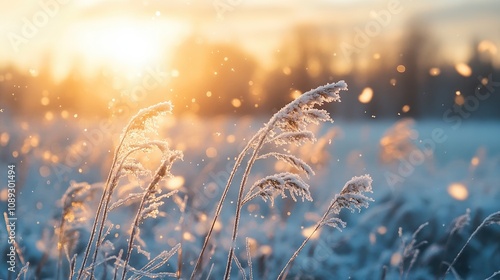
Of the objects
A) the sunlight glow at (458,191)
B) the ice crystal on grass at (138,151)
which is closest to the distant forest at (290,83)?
the sunlight glow at (458,191)

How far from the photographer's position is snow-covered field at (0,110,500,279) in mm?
5730

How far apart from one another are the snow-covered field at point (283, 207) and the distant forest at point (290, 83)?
3.30m

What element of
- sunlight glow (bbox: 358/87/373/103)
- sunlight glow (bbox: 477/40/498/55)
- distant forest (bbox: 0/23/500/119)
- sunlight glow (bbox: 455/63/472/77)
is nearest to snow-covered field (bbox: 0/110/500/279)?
distant forest (bbox: 0/23/500/119)

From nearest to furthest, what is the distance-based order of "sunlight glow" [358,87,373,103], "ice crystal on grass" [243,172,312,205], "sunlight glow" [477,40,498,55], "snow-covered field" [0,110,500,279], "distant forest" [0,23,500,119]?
"ice crystal on grass" [243,172,312,205] < "snow-covered field" [0,110,500,279] < "distant forest" [0,23,500,119] < "sunlight glow" [358,87,373,103] < "sunlight glow" [477,40,498,55]

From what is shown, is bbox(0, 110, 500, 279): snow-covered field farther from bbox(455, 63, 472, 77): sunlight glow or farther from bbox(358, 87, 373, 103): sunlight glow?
bbox(358, 87, 373, 103): sunlight glow

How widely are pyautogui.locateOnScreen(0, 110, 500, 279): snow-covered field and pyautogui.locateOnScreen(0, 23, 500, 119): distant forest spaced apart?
3298mm

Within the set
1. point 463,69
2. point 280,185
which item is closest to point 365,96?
point 463,69

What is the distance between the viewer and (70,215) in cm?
239

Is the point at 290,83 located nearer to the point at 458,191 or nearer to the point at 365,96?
the point at 365,96

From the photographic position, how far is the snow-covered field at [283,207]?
5730 millimetres

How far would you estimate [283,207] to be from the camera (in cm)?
773

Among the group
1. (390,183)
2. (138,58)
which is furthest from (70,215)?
(138,58)

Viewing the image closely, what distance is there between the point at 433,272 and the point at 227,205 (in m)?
3.36

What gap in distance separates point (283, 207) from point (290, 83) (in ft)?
51.8
